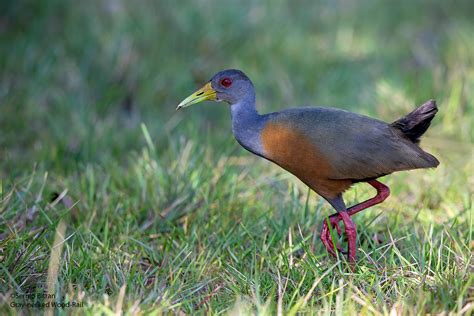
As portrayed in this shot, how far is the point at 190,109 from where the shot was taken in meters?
6.48

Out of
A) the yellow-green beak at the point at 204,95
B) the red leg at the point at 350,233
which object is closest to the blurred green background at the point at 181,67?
the yellow-green beak at the point at 204,95

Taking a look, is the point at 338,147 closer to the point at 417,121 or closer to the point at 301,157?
the point at 301,157

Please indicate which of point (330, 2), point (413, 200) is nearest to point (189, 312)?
point (413, 200)

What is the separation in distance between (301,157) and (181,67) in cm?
340

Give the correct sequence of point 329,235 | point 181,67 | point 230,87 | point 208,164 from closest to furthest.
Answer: point 329,235 → point 230,87 → point 208,164 → point 181,67

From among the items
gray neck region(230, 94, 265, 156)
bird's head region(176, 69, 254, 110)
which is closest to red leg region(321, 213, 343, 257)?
gray neck region(230, 94, 265, 156)

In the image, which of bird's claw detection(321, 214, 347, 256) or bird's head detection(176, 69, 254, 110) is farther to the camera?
bird's head detection(176, 69, 254, 110)

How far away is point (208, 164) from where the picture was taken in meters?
4.79

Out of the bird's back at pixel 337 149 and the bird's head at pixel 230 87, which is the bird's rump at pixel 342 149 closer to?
the bird's back at pixel 337 149

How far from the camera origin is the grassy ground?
132 inches

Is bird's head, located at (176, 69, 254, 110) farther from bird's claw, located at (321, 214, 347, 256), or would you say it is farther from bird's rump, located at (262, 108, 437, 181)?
bird's claw, located at (321, 214, 347, 256)

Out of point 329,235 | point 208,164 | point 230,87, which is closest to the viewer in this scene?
point 329,235

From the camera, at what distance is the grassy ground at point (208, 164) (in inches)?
132

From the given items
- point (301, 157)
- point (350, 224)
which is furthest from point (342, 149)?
point (350, 224)
